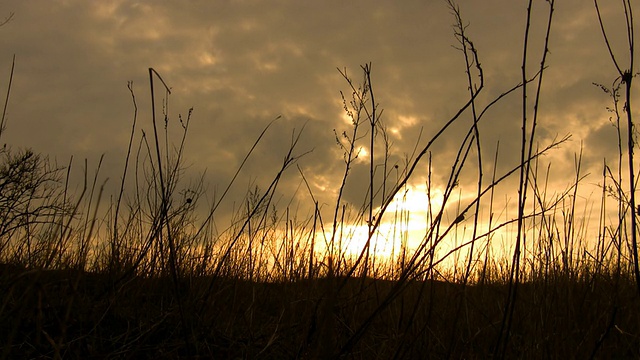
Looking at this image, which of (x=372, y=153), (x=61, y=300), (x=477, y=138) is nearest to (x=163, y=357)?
(x=61, y=300)

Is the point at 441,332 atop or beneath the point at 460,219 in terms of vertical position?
beneath

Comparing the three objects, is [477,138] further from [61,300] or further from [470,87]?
[61,300]

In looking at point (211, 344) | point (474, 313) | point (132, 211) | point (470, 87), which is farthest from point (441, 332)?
point (132, 211)

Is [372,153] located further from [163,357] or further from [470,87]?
[163,357]

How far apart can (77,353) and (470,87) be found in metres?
1.29

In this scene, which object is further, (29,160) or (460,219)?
(29,160)

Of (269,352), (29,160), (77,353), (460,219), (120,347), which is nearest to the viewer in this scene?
(460,219)

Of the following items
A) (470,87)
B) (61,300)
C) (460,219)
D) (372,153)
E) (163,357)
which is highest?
(470,87)

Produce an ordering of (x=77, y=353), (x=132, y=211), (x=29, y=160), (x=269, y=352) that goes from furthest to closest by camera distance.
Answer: (x=29, y=160) < (x=132, y=211) < (x=269, y=352) < (x=77, y=353)

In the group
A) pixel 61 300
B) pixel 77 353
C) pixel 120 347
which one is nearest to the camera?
pixel 77 353

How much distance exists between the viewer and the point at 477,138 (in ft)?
4.22

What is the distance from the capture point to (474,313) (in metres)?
3.06

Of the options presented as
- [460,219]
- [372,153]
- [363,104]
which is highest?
[363,104]

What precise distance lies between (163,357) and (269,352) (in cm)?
34
